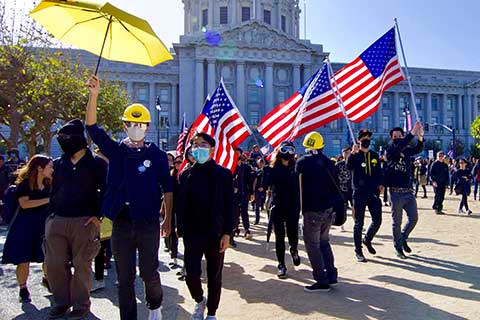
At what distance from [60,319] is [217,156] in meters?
3.75

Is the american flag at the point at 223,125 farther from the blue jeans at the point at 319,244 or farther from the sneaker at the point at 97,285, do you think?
the sneaker at the point at 97,285

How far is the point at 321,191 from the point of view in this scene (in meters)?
5.81

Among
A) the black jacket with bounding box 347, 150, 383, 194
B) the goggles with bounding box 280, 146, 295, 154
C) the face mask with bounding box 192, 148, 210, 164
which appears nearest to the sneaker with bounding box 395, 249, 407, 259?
the black jacket with bounding box 347, 150, 383, 194

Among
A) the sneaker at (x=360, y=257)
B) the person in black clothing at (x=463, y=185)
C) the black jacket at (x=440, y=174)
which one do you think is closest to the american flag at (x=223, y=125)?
the sneaker at (x=360, y=257)

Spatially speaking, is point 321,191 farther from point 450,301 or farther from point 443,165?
point 443,165

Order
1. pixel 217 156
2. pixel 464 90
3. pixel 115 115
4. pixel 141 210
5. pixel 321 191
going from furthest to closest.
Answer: pixel 464 90 < pixel 115 115 < pixel 217 156 < pixel 321 191 < pixel 141 210

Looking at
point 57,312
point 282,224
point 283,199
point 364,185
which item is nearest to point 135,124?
point 57,312

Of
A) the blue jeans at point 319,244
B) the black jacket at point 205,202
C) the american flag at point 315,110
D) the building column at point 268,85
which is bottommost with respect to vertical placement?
the blue jeans at point 319,244

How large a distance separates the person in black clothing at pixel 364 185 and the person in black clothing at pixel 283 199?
1.37 metres

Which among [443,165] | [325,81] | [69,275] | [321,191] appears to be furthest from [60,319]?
[443,165]

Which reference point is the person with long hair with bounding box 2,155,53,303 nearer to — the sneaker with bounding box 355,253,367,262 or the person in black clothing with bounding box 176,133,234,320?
the person in black clothing with bounding box 176,133,234,320

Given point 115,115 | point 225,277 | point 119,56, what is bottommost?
point 225,277

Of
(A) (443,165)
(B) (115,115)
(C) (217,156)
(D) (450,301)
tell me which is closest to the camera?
(D) (450,301)

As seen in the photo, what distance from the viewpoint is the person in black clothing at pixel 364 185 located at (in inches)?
289
